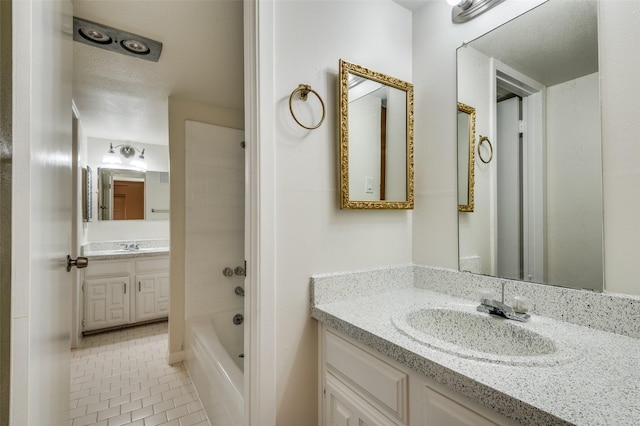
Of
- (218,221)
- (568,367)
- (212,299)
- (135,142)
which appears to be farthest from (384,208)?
(135,142)

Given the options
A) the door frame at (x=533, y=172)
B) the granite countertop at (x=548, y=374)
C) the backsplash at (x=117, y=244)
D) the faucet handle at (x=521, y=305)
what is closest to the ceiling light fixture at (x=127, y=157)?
the backsplash at (x=117, y=244)

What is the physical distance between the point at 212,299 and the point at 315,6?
7.20 feet

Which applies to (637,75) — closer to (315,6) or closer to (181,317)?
(315,6)

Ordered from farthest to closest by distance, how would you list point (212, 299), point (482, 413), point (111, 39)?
point (212, 299), point (111, 39), point (482, 413)

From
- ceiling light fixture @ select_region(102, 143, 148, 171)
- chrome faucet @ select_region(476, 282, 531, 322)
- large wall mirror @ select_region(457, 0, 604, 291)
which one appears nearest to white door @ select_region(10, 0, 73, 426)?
chrome faucet @ select_region(476, 282, 531, 322)

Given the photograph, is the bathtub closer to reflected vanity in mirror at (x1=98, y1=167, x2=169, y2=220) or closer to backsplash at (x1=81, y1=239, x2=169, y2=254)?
backsplash at (x1=81, y1=239, x2=169, y2=254)

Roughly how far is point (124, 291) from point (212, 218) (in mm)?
1634

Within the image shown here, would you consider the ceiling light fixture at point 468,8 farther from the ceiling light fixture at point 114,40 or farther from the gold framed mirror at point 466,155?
the ceiling light fixture at point 114,40

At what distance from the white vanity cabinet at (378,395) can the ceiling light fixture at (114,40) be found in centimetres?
188

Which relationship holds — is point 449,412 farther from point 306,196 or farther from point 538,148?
point 538,148

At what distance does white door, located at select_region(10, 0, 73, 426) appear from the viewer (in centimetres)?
56

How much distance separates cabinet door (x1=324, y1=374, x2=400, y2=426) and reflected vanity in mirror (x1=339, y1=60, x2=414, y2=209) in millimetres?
692

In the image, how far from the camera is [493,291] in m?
1.19

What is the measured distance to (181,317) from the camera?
2.46m
